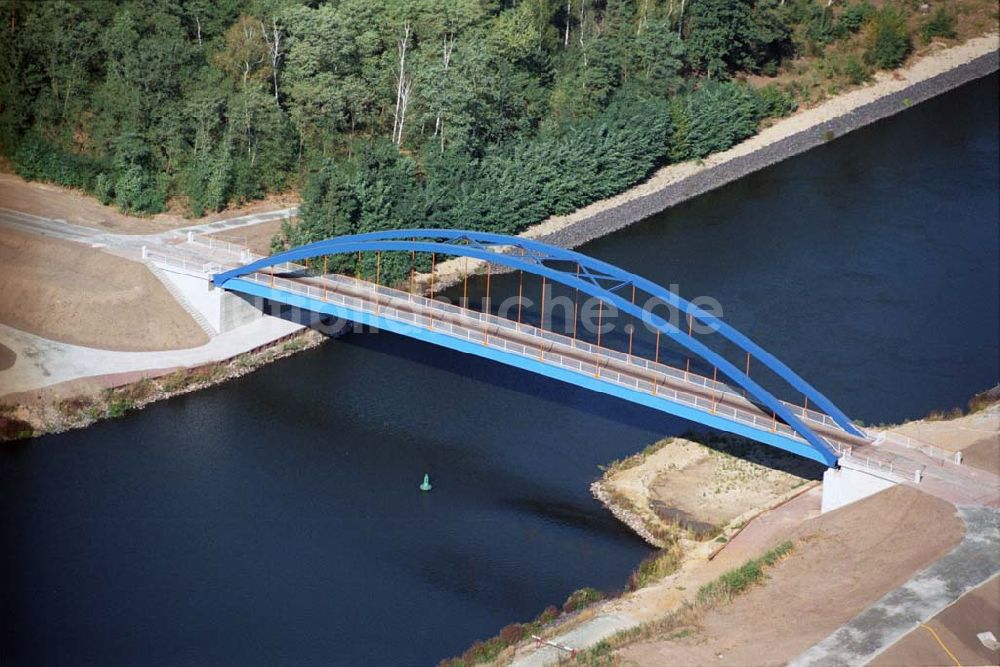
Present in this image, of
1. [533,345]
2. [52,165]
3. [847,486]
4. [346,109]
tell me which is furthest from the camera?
[346,109]

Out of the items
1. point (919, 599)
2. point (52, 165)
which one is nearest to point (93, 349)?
point (52, 165)

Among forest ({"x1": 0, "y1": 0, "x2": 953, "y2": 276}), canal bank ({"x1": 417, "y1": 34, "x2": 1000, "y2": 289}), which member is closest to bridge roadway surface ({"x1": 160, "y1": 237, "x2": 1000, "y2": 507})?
forest ({"x1": 0, "y1": 0, "x2": 953, "y2": 276})

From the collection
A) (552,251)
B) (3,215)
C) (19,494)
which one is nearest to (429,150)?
(3,215)

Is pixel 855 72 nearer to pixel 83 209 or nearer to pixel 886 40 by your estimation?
pixel 886 40

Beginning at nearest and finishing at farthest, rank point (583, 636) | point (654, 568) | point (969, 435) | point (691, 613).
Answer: point (583, 636) < point (691, 613) < point (654, 568) < point (969, 435)

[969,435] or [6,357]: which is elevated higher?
[969,435]

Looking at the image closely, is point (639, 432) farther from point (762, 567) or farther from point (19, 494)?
point (19, 494)

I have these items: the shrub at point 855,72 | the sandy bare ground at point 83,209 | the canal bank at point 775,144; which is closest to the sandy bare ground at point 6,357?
the sandy bare ground at point 83,209

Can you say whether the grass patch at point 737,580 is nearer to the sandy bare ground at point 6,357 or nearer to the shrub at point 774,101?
the sandy bare ground at point 6,357
